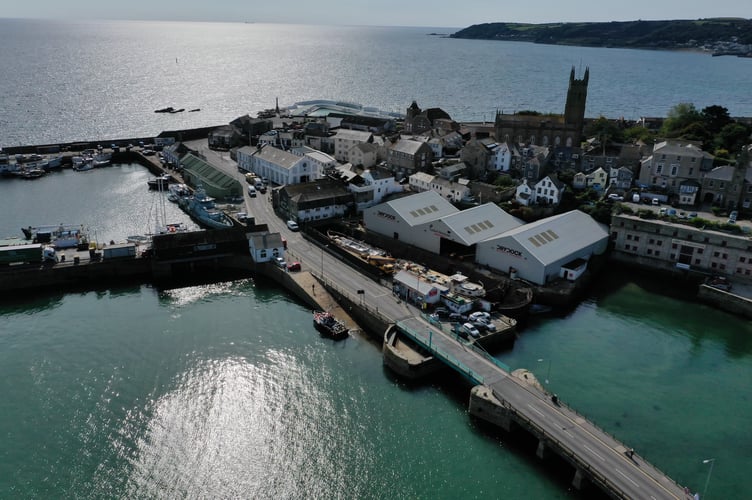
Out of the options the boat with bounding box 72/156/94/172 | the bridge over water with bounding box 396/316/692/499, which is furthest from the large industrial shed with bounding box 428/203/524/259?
the boat with bounding box 72/156/94/172

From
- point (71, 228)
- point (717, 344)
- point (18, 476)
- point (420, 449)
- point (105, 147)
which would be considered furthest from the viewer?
point (105, 147)

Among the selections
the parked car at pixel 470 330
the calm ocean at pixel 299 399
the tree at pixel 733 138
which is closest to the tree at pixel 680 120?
the tree at pixel 733 138

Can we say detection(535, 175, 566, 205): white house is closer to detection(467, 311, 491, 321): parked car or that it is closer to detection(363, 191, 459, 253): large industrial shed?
detection(363, 191, 459, 253): large industrial shed

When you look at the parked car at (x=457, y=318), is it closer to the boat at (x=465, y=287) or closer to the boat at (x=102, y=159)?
the boat at (x=465, y=287)

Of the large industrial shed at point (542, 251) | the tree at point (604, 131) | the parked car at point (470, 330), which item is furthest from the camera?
the tree at point (604, 131)

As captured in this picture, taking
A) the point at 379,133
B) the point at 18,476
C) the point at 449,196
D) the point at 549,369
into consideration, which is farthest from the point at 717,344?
the point at 379,133

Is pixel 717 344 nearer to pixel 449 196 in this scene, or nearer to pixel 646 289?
pixel 646 289

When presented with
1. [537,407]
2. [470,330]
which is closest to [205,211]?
[470,330]
